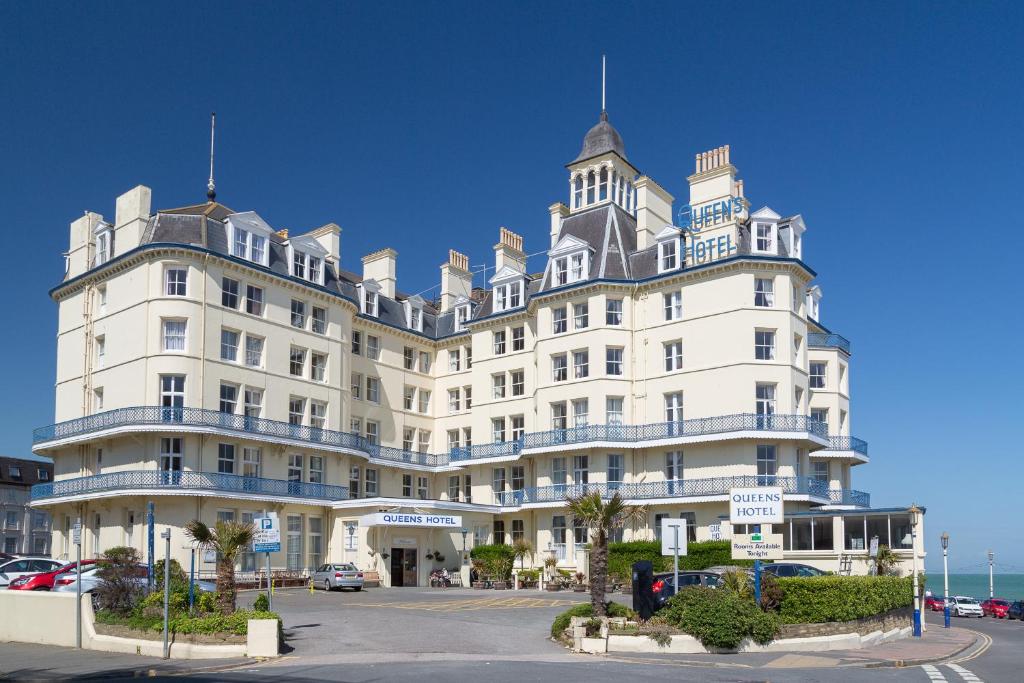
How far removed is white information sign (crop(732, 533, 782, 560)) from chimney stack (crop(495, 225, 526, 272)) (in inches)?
1377

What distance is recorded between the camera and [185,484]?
4578 centimetres

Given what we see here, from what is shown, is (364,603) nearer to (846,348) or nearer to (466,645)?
(466,645)

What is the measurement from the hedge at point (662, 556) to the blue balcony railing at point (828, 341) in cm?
1732

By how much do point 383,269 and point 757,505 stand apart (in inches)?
1573

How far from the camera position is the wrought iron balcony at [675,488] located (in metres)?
47.8

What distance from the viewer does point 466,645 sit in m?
25.9

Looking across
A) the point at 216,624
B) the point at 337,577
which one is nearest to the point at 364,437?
the point at 337,577

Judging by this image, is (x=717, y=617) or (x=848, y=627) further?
(x=848, y=627)

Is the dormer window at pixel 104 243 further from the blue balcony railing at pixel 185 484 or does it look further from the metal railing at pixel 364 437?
the blue balcony railing at pixel 185 484

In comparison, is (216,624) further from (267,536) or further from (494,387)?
(494,387)

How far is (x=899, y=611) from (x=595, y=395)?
21180 mm

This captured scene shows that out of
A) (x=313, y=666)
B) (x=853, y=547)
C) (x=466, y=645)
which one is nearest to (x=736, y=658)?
(x=466, y=645)

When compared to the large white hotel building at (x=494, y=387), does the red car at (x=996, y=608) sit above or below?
below

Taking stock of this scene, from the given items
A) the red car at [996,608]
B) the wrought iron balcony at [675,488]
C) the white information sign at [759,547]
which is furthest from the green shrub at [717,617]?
the red car at [996,608]
